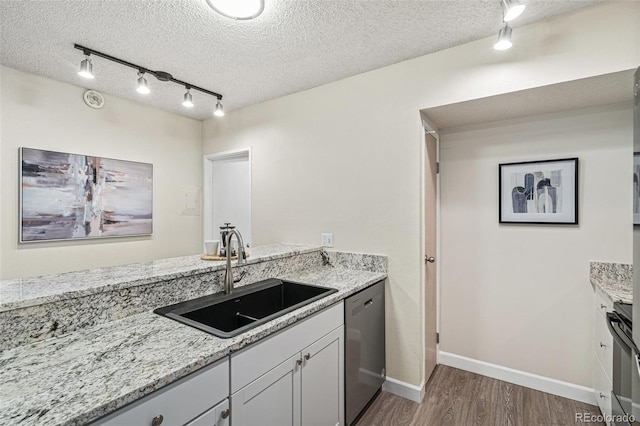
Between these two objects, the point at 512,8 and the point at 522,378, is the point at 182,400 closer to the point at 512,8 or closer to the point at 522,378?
the point at 512,8

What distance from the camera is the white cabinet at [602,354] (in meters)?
1.74

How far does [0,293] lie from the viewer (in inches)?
47.6

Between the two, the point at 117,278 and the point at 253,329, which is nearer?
the point at 253,329

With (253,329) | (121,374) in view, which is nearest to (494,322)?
(253,329)

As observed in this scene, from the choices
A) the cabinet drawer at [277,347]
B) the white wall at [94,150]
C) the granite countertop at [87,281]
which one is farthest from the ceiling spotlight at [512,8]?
the white wall at [94,150]

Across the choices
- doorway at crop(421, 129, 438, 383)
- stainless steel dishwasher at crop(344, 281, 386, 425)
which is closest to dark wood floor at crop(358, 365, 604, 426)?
stainless steel dishwasher at crop(344, 281, 386, 425)

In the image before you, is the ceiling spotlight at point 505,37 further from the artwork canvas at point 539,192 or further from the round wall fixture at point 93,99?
the round wall fixture at point 93,99

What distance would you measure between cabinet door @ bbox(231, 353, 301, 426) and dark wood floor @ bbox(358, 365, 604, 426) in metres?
0.85

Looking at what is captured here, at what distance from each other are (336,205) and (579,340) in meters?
2.07

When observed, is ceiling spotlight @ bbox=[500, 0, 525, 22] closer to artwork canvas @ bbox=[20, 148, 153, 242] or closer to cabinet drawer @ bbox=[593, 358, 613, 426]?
cabinet drawer @ bbox=[593, 358, 613, 426]

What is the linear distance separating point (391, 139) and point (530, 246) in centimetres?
138

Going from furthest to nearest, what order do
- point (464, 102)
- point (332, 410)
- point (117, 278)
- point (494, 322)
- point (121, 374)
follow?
point (494, 322)
point (464, 102)
point (332, 410)
point (117, 278)
point (121, 374)

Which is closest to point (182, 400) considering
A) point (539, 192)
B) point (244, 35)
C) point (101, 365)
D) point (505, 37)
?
point (101, 365)

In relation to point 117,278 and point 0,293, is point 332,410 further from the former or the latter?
point 0,293
